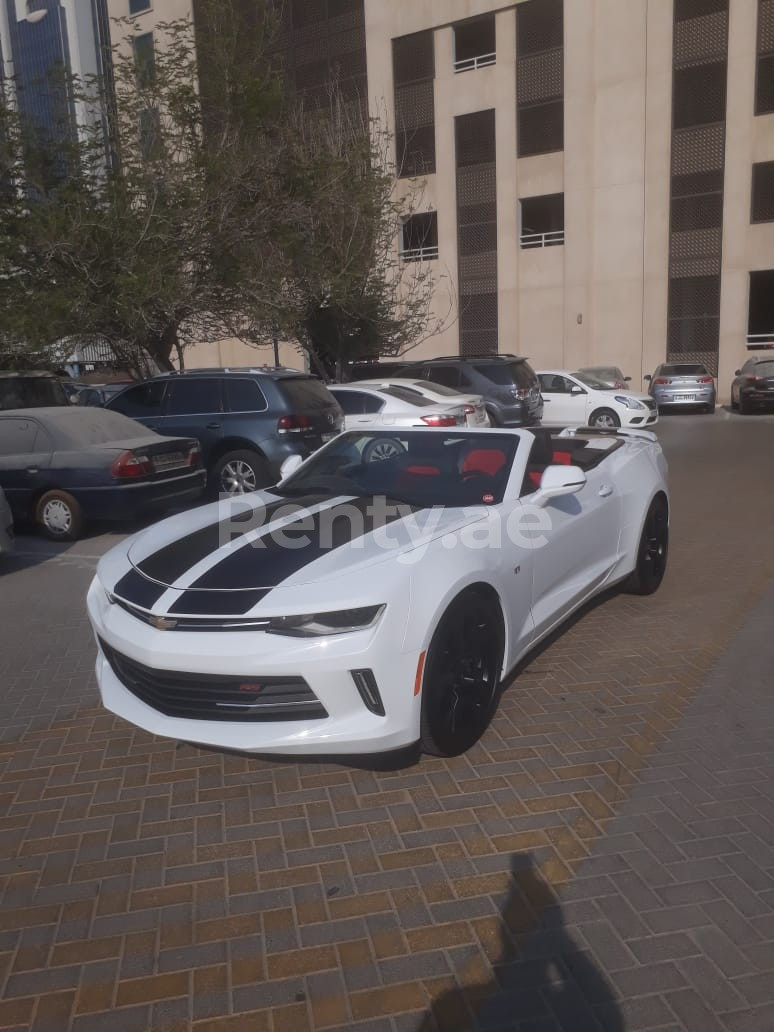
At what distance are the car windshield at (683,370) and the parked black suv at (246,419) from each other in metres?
15.8

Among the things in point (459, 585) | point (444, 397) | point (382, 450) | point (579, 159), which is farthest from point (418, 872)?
point (579, 159)

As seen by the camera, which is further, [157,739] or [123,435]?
[123,435]

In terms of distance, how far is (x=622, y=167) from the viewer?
1130 inches

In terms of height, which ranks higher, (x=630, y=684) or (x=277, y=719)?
(x=277, y=719)

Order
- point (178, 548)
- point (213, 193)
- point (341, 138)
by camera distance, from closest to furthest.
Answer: point (178, 548) → point (213, 193) → point (341, 138)

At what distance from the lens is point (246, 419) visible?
1084cm

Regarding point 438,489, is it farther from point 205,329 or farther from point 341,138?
point 341,138

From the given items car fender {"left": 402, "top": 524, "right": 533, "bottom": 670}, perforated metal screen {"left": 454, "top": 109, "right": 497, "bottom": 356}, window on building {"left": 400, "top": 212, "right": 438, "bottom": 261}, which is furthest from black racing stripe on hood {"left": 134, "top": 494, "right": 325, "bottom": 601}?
window on building {"left": 400, "top": 212, "right": 438, "bottom": 261}

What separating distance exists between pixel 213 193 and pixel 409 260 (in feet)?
55.5

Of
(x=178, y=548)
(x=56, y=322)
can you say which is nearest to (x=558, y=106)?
(x=56, y=322)

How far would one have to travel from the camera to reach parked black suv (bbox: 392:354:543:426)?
1712 cm

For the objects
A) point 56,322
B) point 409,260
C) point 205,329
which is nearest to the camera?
point 56,322

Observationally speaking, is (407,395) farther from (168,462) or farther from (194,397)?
(168,462)

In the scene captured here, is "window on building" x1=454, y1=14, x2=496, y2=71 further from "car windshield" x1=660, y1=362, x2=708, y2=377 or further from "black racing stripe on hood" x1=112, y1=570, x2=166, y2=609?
"black racing stripe on hood" x1=112, y1=570, x2=166, y2=609
